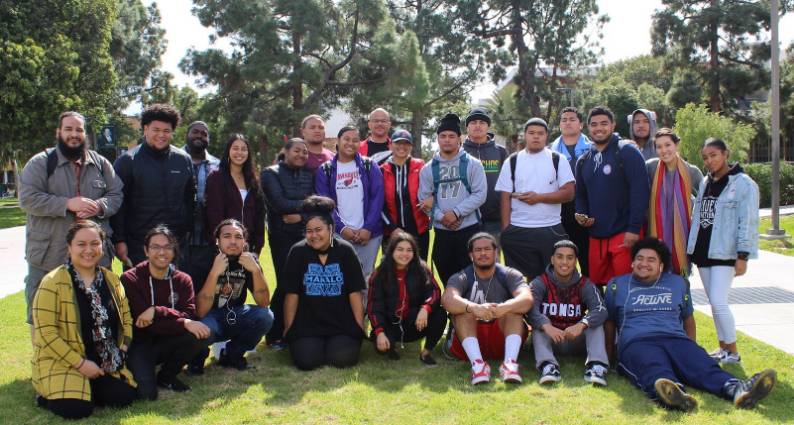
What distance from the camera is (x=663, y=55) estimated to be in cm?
3216

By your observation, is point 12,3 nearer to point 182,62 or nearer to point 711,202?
point 182,62

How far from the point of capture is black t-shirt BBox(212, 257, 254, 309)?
5156 mm

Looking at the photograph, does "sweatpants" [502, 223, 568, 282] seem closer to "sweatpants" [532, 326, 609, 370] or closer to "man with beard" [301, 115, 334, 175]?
"sweatpants" [532, 326, 609, 370]

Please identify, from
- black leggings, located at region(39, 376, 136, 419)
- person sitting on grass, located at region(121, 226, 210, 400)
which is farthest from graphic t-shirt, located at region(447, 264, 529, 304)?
black leggings, located at region(39, 376, 136, 419)

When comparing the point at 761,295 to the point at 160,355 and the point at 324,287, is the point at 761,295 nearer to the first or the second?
the point at 324,287

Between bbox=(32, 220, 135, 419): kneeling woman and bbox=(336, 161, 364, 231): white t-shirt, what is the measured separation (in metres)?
2.14

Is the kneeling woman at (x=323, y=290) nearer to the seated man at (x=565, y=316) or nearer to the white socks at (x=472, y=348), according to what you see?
the white socks at (x=472, y=348)

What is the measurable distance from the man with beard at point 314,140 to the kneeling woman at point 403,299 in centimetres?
121

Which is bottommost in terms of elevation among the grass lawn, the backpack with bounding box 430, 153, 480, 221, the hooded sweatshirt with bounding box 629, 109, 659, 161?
the grass lawn

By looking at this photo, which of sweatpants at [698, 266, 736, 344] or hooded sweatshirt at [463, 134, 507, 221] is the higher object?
hooded sweatshirt at [463, 134, 507, 221]

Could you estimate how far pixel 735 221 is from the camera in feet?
16.7

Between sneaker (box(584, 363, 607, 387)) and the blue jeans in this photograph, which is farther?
the blue jeans

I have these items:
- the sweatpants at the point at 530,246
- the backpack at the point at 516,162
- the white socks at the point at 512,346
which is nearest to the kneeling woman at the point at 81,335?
the white socks at the point at 512,346

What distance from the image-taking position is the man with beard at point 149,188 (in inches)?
209
